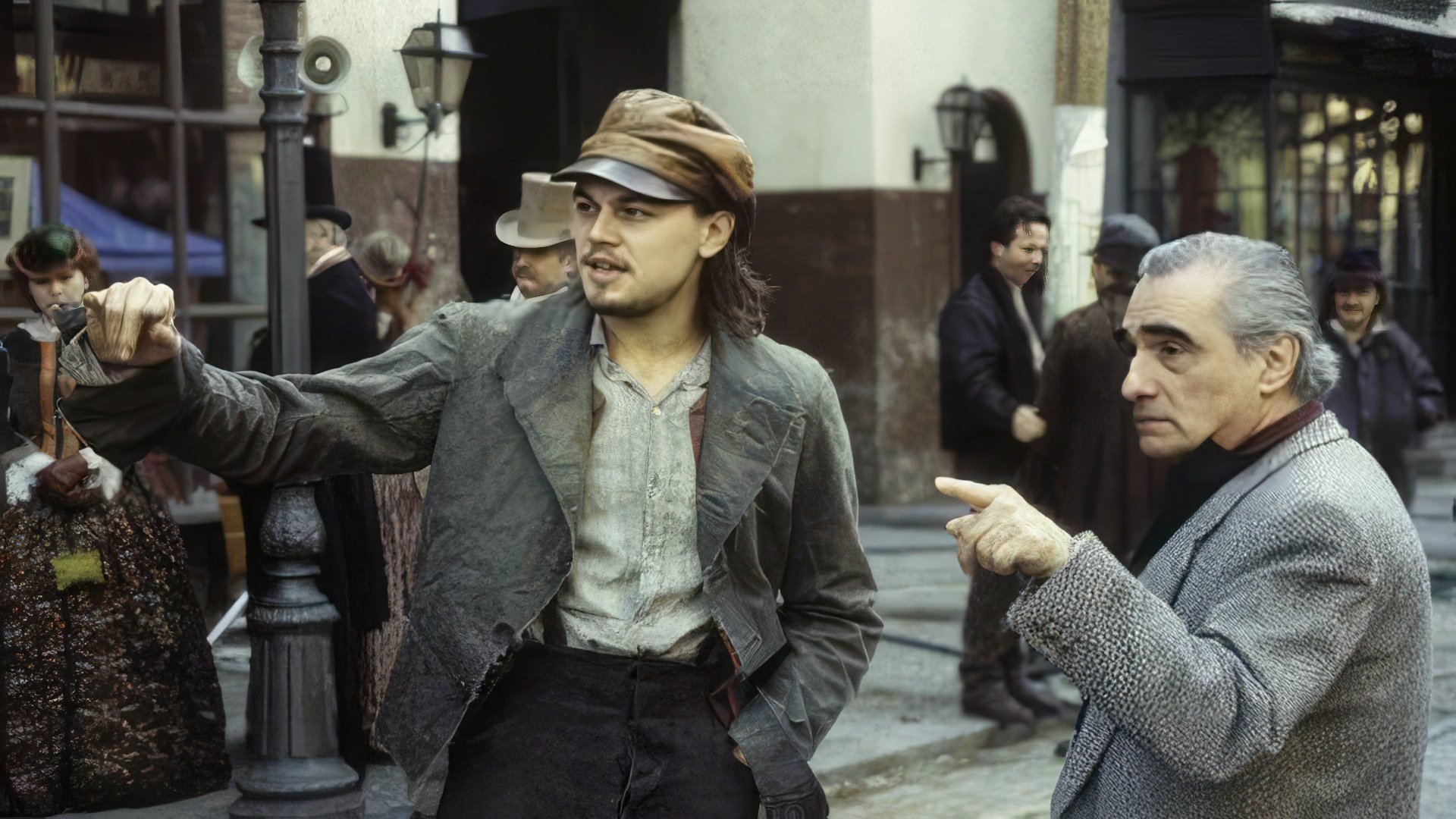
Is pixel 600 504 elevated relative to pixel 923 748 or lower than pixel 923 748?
elevated

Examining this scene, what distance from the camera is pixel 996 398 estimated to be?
21.8 ft

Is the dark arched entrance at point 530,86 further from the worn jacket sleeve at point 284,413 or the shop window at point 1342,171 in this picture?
the shop window at point 1342,171

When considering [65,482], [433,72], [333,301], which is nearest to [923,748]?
[333,301]

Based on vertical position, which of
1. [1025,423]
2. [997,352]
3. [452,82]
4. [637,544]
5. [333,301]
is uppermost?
[452,82]

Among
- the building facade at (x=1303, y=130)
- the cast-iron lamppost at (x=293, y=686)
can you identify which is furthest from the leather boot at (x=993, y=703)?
the building facade at (x=1303, y=130)

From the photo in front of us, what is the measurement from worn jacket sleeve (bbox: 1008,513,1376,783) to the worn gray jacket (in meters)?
0.68

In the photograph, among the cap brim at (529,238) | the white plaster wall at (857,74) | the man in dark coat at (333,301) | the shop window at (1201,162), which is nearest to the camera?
the cap brim at (529,238)

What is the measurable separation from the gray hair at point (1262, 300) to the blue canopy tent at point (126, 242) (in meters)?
4.92

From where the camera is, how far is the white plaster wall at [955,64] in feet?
36.8

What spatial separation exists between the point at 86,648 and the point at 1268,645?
373 centimetres

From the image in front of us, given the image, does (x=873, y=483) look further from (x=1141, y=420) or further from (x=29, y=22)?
(x=1141, y=420)

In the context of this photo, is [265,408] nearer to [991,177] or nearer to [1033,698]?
[1033,698]

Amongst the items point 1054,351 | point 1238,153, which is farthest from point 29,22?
point 1238,153

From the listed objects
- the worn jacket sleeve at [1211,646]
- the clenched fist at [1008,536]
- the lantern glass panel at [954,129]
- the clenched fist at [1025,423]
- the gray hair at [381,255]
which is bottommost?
the clenched fist at [1025,423]
